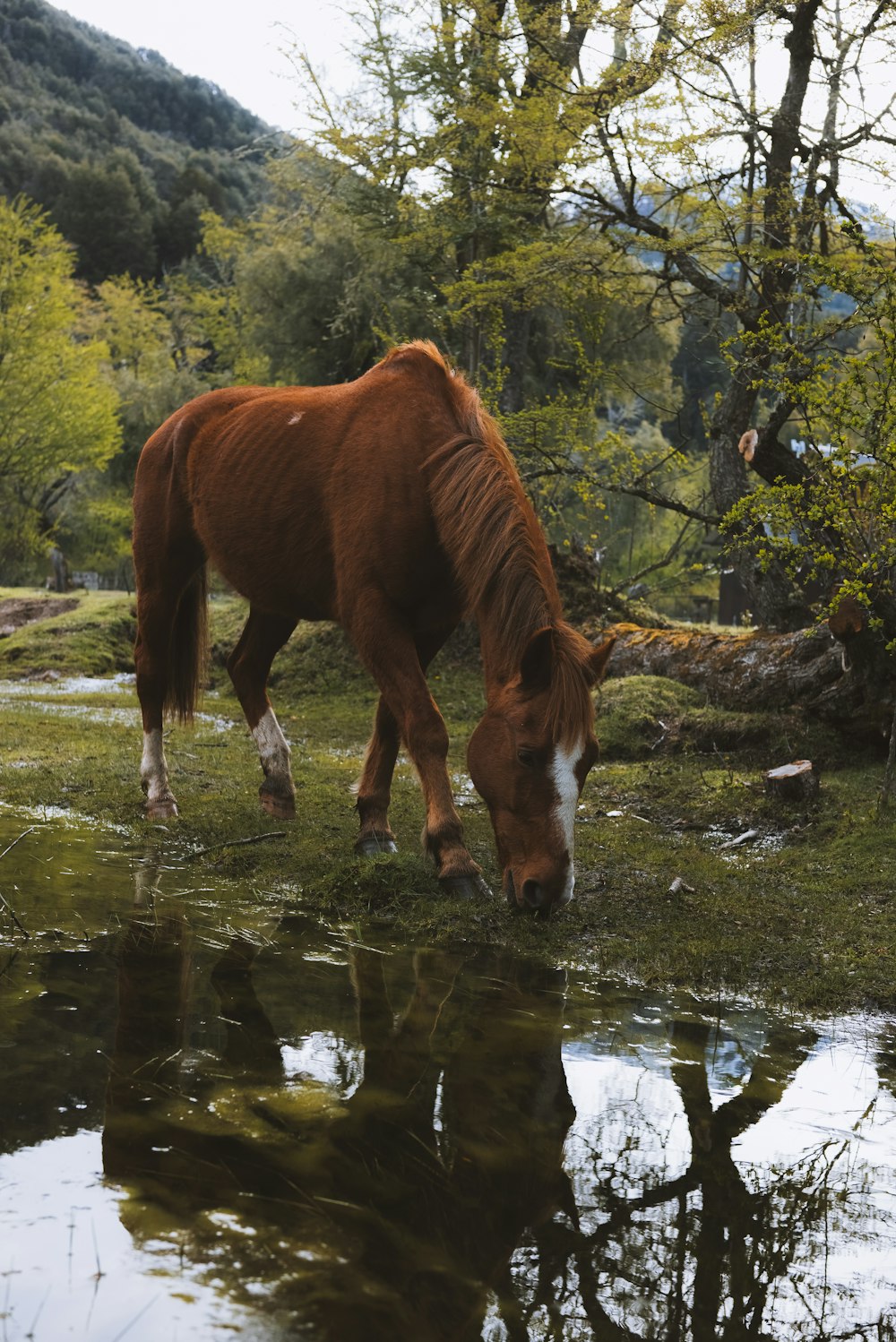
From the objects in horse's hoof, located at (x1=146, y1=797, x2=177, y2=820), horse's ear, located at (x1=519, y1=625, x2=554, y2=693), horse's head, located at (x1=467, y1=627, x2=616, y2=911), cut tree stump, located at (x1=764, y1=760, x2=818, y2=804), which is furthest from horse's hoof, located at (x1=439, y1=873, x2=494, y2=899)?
cut tree stump, located at (x1=764, y1=760, x2=818, y2=804)

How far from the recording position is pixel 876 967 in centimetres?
346

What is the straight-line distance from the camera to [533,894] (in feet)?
11.2

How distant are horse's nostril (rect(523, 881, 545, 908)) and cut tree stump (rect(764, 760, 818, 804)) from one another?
8.48ft

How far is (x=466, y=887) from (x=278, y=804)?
1634mm

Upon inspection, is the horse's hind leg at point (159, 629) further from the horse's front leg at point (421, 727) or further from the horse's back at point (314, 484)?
the horse's front leg at point (421, 727)

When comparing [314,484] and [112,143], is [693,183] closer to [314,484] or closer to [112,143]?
[314,484]

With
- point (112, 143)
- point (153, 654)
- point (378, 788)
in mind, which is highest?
point (112, 143)

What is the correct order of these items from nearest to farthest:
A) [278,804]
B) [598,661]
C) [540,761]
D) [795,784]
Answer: [540,761] → [598,661] → [278,804] → [795,784]

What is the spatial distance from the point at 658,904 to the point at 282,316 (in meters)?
21.3

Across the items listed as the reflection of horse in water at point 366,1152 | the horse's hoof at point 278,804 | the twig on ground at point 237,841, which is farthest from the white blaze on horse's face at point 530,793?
the horse's hoof at point 278,804

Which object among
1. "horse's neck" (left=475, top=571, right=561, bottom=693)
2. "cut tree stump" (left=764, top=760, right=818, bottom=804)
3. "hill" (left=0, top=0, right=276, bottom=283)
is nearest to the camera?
"horse's neck" (left=475, top=571, right=561, bottom=693)

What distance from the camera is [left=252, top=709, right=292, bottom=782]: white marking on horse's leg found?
5.32m

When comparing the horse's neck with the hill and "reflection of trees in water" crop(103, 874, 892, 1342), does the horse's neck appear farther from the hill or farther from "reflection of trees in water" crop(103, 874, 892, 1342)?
the hill

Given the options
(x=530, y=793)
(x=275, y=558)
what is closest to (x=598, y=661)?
(x=530, y=793)
